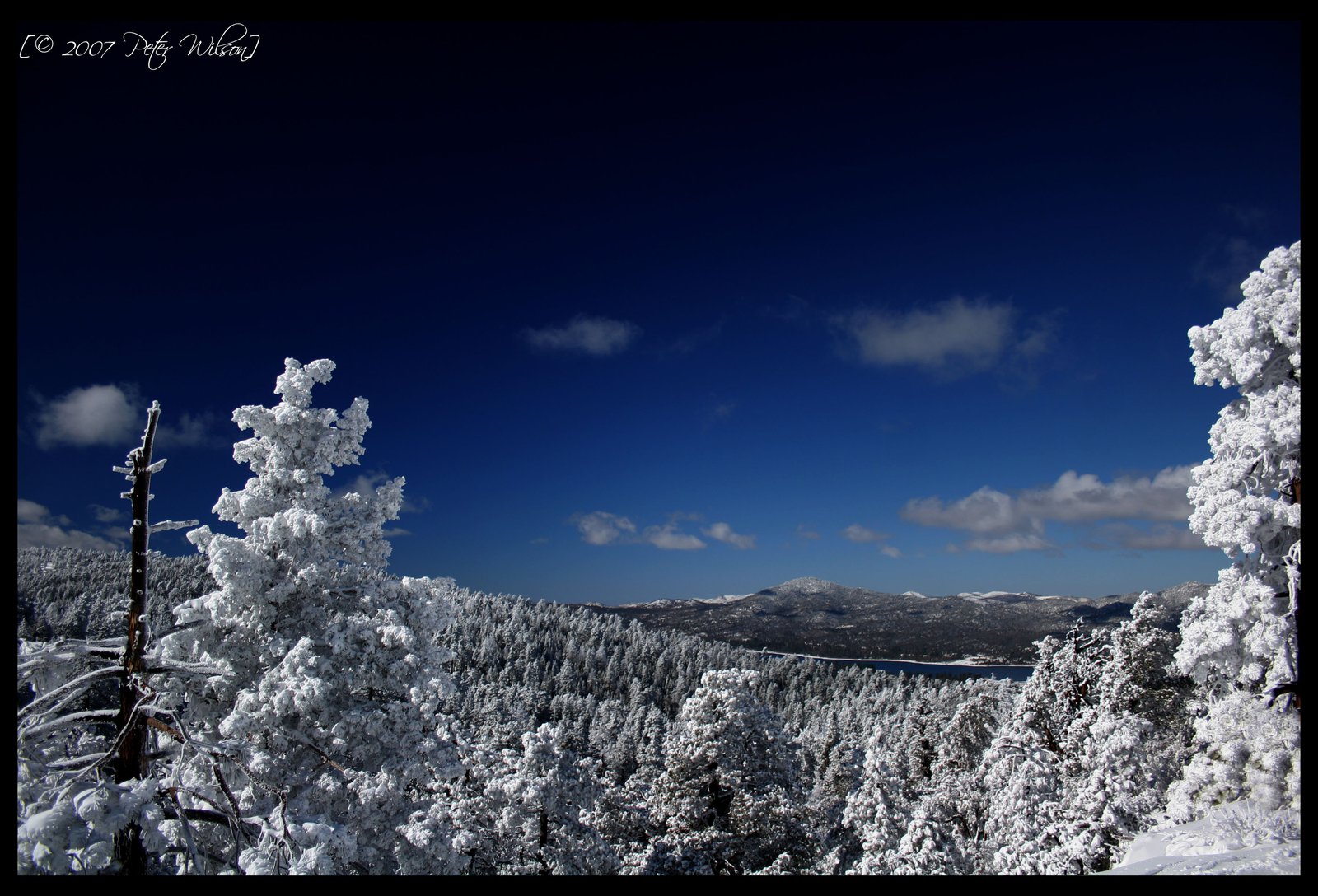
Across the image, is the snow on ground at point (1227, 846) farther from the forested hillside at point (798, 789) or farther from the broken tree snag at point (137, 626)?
the broken tree snag at point (137, 626)

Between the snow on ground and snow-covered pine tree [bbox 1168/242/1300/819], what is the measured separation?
2.46 ft

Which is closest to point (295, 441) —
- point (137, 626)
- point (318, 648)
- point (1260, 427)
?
point (318, 648)

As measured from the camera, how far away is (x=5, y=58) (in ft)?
14.4

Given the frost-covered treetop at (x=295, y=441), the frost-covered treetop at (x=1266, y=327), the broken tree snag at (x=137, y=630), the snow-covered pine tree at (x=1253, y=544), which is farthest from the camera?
the frost-covered treetop at (x=295, y=441)

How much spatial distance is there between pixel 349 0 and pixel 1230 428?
1329cm

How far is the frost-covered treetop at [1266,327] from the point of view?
979 cm

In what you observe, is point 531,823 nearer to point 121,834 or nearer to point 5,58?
point 121,834

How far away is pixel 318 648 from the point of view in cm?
1112

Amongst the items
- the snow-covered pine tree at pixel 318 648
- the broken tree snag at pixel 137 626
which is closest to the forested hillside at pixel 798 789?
the broken tree snag at pixel 137 626

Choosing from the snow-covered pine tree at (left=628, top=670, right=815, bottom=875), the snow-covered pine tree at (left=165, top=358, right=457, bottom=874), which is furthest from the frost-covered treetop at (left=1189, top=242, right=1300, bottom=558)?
the snow-covered pine tree at (left=165, top=358, right=457, bottom=874)

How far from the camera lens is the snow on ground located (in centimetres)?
591

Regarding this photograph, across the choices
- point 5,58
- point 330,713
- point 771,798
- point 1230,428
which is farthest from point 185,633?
point 1230,428

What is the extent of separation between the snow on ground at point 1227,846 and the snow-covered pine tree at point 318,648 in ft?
32.4

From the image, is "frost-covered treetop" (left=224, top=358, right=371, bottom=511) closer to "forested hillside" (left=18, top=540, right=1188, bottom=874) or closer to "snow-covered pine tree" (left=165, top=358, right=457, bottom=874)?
"snow-covered pine tree" (left=165, top=358, right=457, bottom=874)
